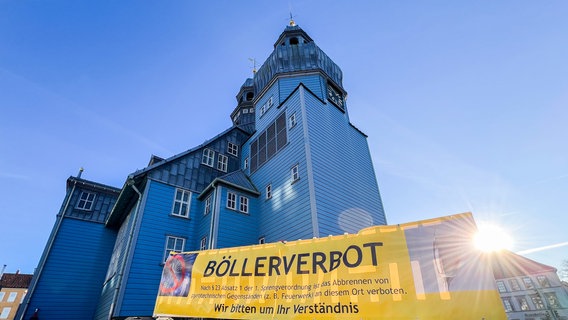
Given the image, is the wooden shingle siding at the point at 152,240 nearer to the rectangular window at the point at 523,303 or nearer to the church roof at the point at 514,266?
the church roof at the point at 514,266

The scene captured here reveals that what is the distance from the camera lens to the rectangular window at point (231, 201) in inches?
556

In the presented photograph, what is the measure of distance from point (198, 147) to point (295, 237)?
32.5ft

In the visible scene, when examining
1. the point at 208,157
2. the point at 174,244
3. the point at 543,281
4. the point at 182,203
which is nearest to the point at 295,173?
the point at 182,203

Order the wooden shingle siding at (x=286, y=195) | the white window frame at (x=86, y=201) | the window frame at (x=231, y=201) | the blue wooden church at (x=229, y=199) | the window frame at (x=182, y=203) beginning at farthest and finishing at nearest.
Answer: the white window frame at (x=86, y=201), the window frame at (x=182, y=203), the window frame at (x=231, y=201), the blue wooden church at (x=229, y=199), the wooden shingle siding at (x=286, y=195)

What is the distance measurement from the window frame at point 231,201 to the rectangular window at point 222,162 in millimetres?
4100

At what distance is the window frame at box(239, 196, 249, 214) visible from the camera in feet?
47.6

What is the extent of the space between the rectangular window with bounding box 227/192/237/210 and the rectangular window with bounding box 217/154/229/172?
4.13 m

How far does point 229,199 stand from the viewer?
46.8ft

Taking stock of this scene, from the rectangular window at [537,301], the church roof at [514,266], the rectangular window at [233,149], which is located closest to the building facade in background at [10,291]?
the rectangular window at [233,149]

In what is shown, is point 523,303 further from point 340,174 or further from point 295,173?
point 295,173

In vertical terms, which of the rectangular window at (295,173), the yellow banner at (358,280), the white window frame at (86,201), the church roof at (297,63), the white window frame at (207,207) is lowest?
the yellow banner at (358,280)

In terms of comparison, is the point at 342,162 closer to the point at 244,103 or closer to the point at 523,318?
the point at 244,103

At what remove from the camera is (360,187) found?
578 inches

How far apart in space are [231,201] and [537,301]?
174 ft
